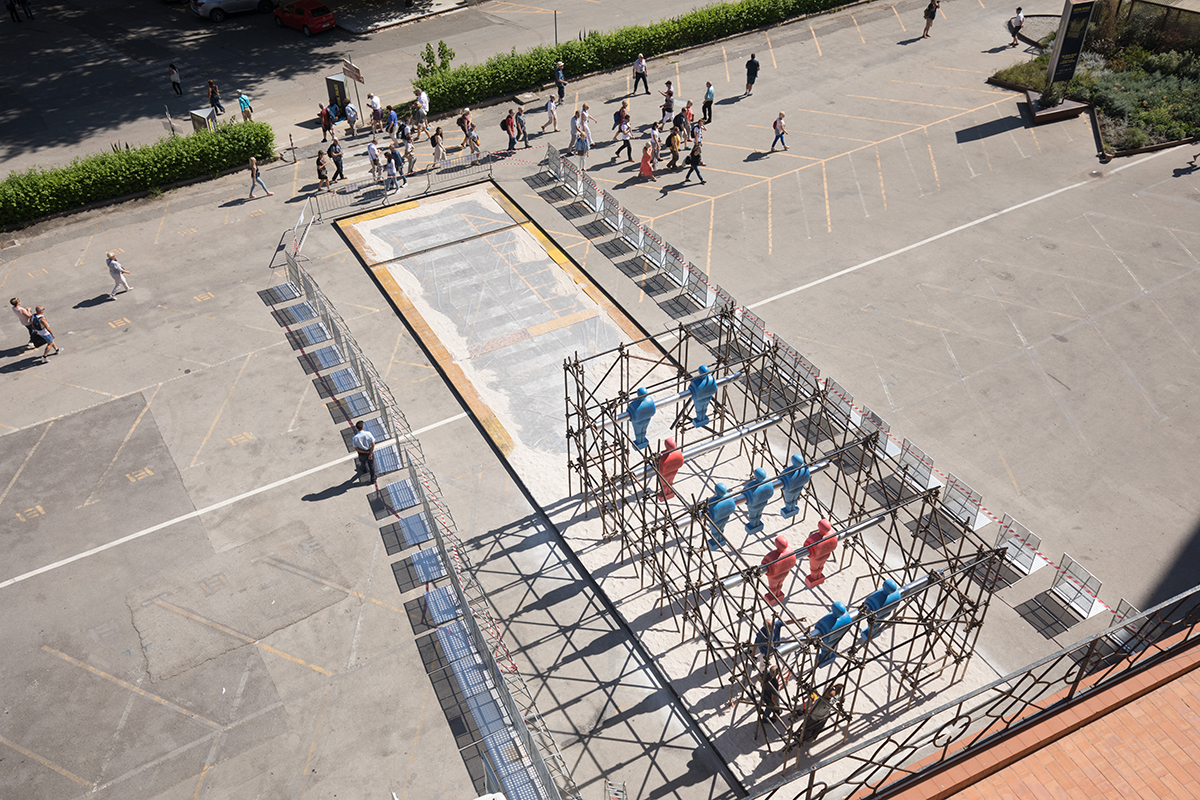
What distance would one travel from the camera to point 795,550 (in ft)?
57.8

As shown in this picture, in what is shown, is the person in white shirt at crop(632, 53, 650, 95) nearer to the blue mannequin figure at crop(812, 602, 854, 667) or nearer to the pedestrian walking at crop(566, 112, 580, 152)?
the pedestrian walking at crop(566, 112, 580, 152)

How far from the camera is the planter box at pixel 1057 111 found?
119ft

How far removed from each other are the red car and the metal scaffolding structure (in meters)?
29.7

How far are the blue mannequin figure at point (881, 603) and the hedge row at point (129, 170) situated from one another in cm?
2958

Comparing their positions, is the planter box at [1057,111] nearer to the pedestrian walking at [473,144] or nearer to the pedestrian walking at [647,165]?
the pedestrian walking at [647,165]

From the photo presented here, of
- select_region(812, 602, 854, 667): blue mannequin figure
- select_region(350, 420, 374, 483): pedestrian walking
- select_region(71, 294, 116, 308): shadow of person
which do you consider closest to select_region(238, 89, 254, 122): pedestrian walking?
select_region(71, 294, 116, 308): shadow of person

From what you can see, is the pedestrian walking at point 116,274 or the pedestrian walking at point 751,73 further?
the pedestrian walking at point 751,73

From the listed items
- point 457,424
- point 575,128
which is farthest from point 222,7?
point 457,424

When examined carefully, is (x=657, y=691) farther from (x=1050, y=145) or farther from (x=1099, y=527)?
(x=1050, y=145)

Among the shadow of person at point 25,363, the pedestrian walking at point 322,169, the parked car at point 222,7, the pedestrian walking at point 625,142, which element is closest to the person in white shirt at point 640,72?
the pedestrian walking at point 625,142

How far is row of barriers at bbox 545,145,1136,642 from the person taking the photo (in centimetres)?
1892

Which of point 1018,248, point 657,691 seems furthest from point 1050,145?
point 657,691

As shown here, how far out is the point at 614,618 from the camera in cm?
1931

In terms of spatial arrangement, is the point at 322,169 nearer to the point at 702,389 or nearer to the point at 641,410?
the point at 641,410
